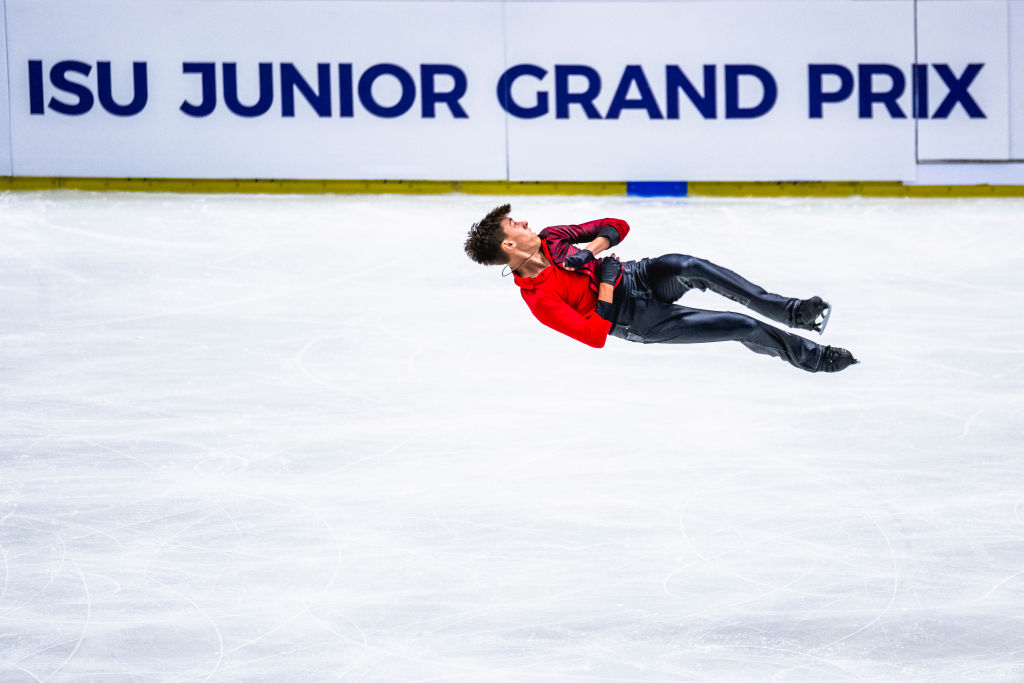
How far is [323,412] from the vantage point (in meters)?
7.02

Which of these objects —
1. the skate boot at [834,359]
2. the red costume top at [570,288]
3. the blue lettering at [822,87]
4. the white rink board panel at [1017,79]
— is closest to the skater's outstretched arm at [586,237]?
the red costume top at [570,288]

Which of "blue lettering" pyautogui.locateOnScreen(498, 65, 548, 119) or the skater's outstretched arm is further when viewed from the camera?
"blue lettering" pyautogui.locateOnScreen(498, 65, 548, 119)

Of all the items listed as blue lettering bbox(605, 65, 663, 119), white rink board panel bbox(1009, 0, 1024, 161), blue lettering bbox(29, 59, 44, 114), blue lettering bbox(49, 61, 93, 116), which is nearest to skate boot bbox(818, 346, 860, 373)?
blue lettering bbox(605, 65, 663, 119)

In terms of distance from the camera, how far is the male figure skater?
4.84 metres

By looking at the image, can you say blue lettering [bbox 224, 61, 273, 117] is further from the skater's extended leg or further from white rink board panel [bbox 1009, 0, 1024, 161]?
the skater's extended leg

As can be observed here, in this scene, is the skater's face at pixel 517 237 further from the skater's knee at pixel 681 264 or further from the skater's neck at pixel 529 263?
the skater's knee at pixel 681 264

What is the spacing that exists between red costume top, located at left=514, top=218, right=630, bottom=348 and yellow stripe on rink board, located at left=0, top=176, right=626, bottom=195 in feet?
20.0

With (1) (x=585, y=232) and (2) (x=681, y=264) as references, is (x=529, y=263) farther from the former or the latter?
(2) (x=681, y=264)

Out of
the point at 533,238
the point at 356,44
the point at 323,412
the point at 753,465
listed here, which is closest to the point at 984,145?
the point at 356,44

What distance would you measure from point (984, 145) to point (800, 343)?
677cm

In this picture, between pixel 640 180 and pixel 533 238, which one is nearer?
pixel 533 238

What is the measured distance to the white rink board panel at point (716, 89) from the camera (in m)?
11.1

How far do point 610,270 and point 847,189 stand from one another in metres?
6.60

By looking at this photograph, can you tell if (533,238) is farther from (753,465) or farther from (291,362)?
(291,362)
